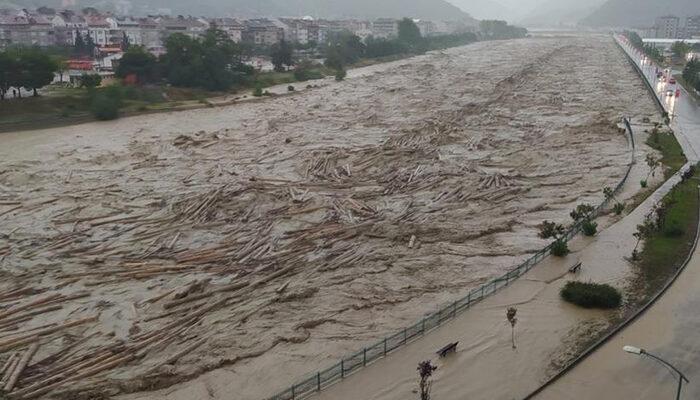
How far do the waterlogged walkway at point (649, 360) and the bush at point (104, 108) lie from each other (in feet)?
96.5

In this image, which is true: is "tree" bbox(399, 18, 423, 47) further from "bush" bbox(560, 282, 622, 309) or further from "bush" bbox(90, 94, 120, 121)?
"bush" bbox(560, 282, 622, 309)

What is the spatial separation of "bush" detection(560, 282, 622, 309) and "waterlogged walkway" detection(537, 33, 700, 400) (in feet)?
2.15

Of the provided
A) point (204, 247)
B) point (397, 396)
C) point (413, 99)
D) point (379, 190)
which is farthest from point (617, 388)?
point (413, 99)

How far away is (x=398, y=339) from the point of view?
11312 millimetres

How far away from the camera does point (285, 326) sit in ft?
39.3

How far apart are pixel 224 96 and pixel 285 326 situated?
114 feet

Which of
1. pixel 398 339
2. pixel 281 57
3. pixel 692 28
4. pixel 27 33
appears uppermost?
pixel 692 28

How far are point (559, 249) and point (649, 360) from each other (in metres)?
4.59

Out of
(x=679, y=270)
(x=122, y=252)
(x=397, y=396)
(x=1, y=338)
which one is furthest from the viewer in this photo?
(x=122, y=252)

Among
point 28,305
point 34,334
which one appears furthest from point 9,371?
point 28,305

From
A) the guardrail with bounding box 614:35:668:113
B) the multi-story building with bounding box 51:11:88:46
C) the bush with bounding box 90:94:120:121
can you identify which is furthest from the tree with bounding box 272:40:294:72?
the guardrail with bounding box 614:35:668:113

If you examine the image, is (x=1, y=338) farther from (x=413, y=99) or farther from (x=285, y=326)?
(x=413, y=99)

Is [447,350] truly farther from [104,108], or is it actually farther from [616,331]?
[104,108]

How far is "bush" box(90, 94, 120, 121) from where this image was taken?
111 feet
